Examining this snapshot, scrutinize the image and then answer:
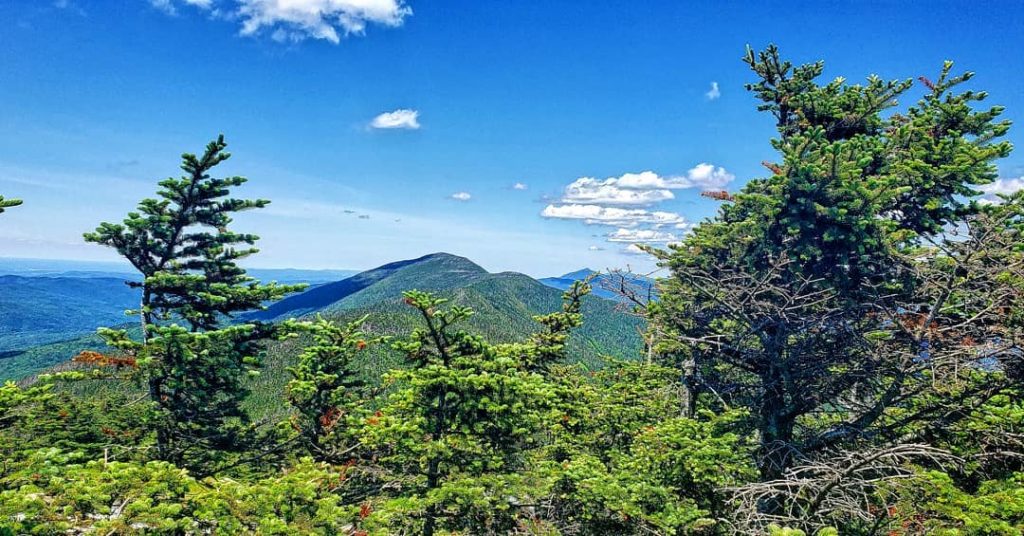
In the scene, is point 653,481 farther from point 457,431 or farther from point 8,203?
point 8,203

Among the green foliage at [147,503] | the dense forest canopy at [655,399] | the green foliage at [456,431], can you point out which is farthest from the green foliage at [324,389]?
the green foliage at [147,503]

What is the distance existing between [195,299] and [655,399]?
13581 millimetres


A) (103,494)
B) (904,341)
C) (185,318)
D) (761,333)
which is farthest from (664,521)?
(185,318)

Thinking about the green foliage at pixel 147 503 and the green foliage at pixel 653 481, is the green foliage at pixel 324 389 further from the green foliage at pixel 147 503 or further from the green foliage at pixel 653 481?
the green foliage at pixel 653 481

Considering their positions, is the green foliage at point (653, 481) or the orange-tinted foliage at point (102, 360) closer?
the green foliage at point (653, 481)

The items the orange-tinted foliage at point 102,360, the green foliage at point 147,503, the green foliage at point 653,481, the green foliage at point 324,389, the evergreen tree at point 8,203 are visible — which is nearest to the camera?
the green foliage at point 147,503

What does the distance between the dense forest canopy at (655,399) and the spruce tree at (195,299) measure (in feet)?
0.24

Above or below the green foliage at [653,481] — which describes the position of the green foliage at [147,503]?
above

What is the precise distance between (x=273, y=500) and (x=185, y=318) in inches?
295

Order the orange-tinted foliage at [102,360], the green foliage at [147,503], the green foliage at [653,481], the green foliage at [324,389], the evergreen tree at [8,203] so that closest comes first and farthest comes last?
the green foliage at [147,503] < the evergreen tree at [8,203] < the green foliage at [653,481] < the orange-tinted foliage at [102,360] < the green foliage at [324,389]

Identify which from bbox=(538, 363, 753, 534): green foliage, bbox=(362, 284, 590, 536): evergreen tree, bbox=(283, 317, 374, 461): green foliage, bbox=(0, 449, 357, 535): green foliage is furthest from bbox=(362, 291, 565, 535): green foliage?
bbox=(283, 317, 374, 461): green foliage

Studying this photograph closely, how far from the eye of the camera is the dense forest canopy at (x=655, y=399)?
8.36 m

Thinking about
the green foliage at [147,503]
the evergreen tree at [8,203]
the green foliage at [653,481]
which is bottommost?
the green foliage at [653,481]

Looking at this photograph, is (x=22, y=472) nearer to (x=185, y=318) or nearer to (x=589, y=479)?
(x=185, y=318)
